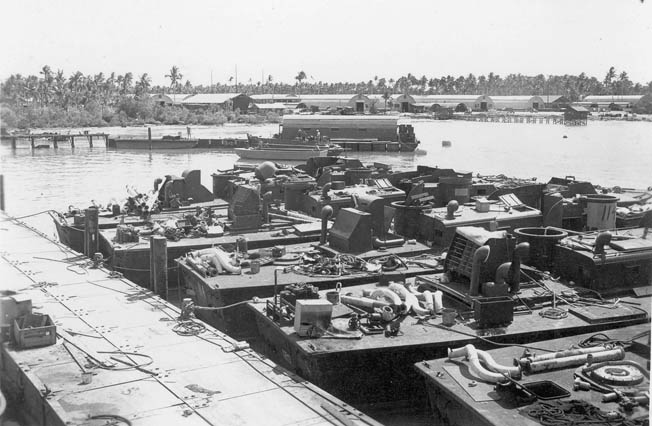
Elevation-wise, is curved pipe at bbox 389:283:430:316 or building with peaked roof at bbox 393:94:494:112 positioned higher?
building with peaked roof at bbox 393:94:494:112

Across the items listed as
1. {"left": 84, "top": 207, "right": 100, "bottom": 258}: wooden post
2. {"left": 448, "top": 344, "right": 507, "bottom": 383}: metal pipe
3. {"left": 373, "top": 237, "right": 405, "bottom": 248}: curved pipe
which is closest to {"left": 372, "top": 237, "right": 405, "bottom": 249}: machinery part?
{"left": 373, "top": 237, "right": 405, "bottom": 248}: curved pipe

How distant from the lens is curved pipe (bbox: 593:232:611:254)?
55.8 feet

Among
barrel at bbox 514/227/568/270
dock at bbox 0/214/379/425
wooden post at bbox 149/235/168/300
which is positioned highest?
barrel at bbox 514/227/568/270

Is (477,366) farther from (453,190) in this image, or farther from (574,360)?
(453,190)

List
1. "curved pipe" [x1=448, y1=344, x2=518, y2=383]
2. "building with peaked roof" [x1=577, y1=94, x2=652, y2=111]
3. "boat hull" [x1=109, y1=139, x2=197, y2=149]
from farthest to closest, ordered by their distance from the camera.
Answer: "building with peaked roof" [x1=577, y1=94, x2=652, y2=111]
"boat hull" [x1=109, y1=139, x2=197, y2=149]
"curved pipe" [x1=448, y1=344, x2=518, y2=383]

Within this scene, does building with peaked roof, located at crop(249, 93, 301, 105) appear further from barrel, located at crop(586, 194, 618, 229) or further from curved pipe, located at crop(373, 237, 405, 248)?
curved pipe, located at crop(373, 237, 405, 248)

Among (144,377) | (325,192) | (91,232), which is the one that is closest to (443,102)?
(325,192)

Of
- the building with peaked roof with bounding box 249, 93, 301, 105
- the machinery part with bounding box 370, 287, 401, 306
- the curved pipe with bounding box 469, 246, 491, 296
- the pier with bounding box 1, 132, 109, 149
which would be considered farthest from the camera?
the building with peaked roof with bounding box 249, 93, 301, 105

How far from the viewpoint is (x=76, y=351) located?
45.1 ft

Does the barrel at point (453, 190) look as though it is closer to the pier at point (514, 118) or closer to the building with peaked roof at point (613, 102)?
the pier at point (514, 118)

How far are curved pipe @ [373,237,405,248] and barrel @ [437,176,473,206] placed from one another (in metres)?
7.24

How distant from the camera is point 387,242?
20.4 meters

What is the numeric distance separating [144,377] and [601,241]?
1049cm

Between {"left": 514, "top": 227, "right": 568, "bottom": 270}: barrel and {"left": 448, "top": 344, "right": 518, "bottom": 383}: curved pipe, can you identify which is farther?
{"left": 514, "top": 227, "right": 568, "bottom": 270}: barrel
